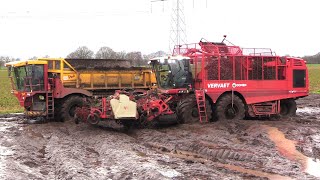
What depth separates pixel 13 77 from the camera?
16.9 meters

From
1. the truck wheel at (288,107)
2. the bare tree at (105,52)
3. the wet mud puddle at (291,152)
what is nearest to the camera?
the wet mud puddle at (291,152)

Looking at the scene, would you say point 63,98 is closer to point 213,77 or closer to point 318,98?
point 213,77

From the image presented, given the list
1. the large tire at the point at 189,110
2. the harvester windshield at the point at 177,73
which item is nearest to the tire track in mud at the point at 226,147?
the large tire at the point at 189,110

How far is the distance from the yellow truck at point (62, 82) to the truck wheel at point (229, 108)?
11.8 feet

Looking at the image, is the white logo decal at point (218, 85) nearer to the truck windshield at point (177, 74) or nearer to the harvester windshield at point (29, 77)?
the truck windshield at point (177, 74)

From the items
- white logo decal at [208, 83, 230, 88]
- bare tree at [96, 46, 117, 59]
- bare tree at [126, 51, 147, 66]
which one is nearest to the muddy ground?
white logo decal at [208, 83, 230, 88]

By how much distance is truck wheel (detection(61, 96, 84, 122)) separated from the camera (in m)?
16.1

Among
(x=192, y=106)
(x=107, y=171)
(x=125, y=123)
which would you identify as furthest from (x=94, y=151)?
(x=192, y=106)

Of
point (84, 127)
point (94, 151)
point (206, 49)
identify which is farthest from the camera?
point (206, 49)

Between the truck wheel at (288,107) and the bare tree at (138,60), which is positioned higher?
the bare tree at (138,60)

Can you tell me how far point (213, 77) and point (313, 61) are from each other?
8403 centimetres

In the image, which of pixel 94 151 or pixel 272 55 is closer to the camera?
pixel 94 151

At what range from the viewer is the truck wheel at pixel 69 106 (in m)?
16.1

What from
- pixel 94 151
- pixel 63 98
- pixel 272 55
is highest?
pixel 272 55
